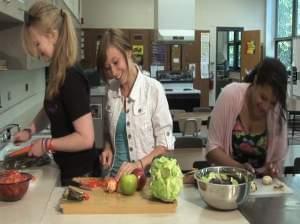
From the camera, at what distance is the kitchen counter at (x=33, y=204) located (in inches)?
50.1

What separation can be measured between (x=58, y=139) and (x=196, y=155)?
1.66 meters

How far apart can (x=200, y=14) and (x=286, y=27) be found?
172 cm

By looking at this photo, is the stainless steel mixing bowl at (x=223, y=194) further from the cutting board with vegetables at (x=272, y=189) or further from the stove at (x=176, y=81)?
the stove at (x=176, y=81)

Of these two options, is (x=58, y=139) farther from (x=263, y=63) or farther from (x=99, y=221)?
(x=263, y=63)

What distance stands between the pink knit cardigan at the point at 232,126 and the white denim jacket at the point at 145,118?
262 mm

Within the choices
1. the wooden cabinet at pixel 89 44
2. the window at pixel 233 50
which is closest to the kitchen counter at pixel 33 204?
the wooden cabinet at pixel 89 44

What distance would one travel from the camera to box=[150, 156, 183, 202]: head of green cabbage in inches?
53.7

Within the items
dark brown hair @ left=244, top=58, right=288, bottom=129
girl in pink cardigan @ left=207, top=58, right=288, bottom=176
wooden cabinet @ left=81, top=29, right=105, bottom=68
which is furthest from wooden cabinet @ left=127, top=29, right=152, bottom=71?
dark brown hair @ left=244, top=58, right=288, bottom=129

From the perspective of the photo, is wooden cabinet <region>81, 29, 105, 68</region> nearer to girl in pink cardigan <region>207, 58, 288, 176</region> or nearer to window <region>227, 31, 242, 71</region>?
window <region>227, 31, 242, 71</region>

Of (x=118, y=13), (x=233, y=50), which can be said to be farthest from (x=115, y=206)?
(x=233, y=50)

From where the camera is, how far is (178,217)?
1327 millimetres

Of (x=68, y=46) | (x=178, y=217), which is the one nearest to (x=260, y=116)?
(x=178, y=217)

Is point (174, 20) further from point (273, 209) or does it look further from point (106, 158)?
point (273, 209)

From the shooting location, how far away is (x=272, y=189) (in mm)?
1658
